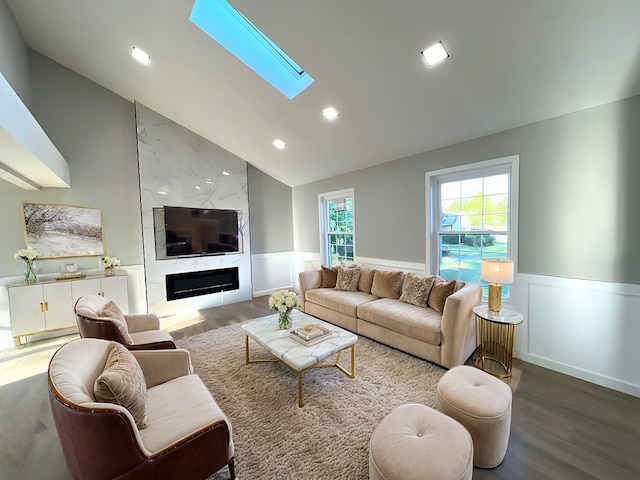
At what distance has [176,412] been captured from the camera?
4.78 feet

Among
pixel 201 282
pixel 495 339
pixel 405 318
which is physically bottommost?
pixel 495 339

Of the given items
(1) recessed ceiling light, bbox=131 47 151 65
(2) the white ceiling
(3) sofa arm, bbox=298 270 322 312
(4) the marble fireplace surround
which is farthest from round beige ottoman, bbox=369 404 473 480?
(1) recessed ceiling light, bbox=131 47 151 65

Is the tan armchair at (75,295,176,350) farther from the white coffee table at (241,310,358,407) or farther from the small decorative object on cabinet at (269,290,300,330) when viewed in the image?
the small decorative object on cabinet at (269,290,300,330)

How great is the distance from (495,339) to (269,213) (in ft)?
15.0

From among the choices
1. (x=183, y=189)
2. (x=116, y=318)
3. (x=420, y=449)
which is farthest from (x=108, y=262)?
(x=420, y=449)

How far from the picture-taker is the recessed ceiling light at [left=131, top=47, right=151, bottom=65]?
3080mm

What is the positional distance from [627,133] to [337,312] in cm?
338

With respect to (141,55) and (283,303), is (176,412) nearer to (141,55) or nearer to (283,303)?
(283,303)

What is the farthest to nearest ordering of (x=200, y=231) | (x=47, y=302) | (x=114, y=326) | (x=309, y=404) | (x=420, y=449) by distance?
1. (x=200, y=231)
2. (x=47, y=302)
3. (x=309, y=404)
4. (x=114, y=326)
5. (x=420, y=449)

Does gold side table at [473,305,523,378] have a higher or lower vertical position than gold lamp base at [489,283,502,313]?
lower

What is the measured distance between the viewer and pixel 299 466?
157cm

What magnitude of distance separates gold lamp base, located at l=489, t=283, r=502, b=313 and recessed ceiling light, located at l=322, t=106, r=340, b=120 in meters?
2.67

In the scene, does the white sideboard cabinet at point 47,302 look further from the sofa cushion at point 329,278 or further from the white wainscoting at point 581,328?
the white wainscoting at point 581,328

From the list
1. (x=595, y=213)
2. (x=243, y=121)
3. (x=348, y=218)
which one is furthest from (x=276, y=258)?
(x=595, y=213)
